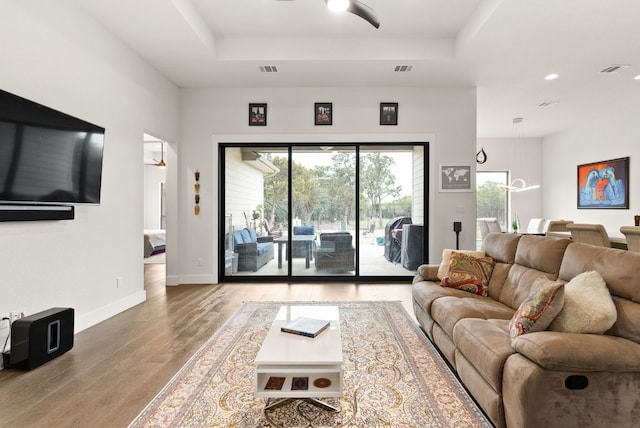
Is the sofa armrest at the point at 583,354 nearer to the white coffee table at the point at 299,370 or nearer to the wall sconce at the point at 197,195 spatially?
the white coffee table at the point at 299,370

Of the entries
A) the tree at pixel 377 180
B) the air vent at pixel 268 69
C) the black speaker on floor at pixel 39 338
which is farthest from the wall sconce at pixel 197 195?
the black speaker on floor at pixel 39 338

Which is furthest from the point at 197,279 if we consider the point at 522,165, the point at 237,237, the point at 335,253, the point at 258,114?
the point at 522,165

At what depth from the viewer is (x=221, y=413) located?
1951mm

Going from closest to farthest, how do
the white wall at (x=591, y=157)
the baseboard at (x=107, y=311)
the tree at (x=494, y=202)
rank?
the baseboard at (x=107, y=311)
the white wall at (x=591, y=157)
the tree at (x=494, y=202)

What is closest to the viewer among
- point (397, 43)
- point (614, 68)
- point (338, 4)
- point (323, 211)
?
point (338, 4)

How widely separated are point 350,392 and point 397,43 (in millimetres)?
4086

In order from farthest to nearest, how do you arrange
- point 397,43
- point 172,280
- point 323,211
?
1. point 323,211
2. point 172,280
3. point 397,43

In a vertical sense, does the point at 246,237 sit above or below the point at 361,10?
below

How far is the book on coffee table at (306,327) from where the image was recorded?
217 centimetres

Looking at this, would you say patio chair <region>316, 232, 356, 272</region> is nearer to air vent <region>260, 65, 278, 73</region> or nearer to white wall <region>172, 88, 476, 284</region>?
white wall <region>172, 88, 476, 284</region>

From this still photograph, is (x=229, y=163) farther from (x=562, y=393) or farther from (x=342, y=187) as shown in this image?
(x=562, y=393)

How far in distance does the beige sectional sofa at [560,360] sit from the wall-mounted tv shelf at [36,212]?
331 centimetres

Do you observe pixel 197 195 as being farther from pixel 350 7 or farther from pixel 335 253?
pixel 350 7

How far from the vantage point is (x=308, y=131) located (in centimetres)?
542
